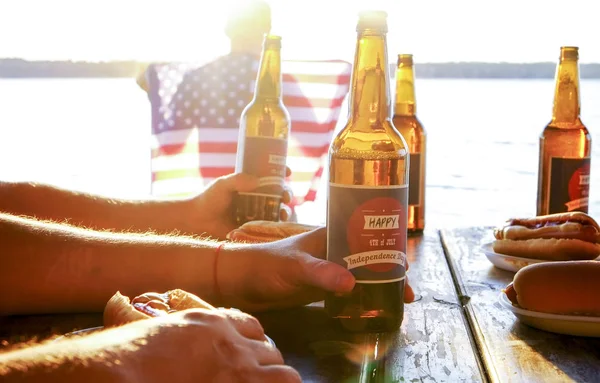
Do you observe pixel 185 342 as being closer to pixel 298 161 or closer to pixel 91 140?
pixel 298 161

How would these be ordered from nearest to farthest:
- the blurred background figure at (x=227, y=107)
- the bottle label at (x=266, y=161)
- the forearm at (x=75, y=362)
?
the forearm at (x=75, y=362), the bottle label at (x=266, y=161), the blurred background figure at (x=227, y=107)

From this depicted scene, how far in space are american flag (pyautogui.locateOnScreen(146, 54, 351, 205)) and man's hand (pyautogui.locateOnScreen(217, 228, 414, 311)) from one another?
6.94 feet

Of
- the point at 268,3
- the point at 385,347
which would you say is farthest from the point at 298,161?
the point at 385,347

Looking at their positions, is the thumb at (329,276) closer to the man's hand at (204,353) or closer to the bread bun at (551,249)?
the man's hand at (204,353)

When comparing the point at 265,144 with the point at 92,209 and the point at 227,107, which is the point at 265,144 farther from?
the point at 227,107

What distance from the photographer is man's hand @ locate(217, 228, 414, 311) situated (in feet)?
3.09

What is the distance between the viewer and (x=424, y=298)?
1105 millimetres

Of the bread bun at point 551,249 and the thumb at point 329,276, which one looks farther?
the bread bun at point 551,249

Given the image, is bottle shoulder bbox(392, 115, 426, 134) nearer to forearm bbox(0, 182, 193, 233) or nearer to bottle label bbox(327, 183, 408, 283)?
forearm bbox(0, 182, 193, 233)

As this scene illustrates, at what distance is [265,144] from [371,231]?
619 mm

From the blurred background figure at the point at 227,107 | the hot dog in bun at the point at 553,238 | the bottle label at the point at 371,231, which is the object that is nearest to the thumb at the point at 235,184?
the hot dog in bun at the point at 553,238

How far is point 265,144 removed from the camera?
1.43 m

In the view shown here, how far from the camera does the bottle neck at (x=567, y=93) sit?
→ 1.62 metres

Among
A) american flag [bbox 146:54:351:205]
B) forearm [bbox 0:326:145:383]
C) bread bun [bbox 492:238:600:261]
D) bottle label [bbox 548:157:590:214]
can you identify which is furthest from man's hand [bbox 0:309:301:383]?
american flag [bbox 146:54:351:205]
